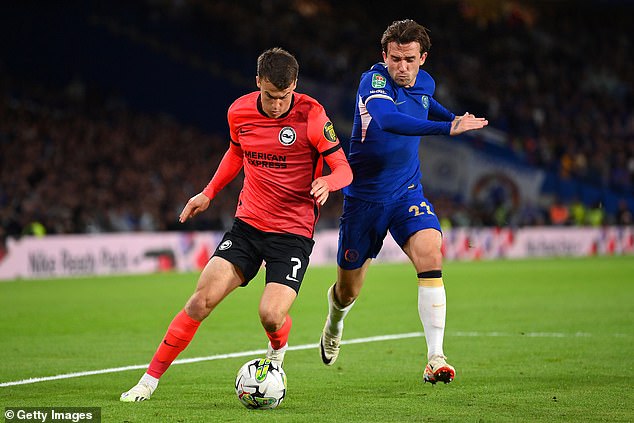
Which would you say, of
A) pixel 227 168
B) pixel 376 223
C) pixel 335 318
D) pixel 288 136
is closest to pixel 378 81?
pixel 288 136

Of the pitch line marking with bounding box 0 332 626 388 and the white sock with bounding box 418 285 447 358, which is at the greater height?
the white sock with bounding box 418 285 447 358

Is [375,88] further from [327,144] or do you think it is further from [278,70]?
[278,70]

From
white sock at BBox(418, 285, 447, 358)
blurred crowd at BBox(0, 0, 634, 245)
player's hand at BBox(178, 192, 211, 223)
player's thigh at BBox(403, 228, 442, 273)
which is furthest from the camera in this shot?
blurred crowd at BBox(0, 0, 634, 245)

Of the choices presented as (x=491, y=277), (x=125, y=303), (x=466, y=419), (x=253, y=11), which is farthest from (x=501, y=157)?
(x=466, y=419)

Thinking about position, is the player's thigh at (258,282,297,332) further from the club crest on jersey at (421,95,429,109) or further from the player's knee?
the club crest on jersey at (421,95,429,109)

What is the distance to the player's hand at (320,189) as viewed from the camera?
267 inches

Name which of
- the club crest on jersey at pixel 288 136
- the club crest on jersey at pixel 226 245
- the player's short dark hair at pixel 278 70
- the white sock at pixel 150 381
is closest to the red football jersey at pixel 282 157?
the club crest on jersey at pixel 288 136

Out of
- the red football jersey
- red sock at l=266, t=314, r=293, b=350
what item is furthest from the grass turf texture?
the red football jersey

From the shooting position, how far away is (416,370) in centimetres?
Result: 880

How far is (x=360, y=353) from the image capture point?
1006 cm

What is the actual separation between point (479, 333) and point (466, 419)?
5.42 meters

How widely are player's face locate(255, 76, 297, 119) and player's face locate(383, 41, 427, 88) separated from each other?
3.53ft

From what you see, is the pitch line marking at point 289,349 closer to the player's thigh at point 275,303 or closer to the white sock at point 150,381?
the white sock at point 150,381

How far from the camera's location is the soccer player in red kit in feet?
23.3
